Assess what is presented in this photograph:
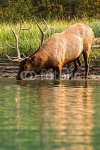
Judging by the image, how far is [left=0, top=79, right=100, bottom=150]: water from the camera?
7.36 m

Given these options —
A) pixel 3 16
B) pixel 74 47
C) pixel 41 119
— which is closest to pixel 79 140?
pixel 41 119

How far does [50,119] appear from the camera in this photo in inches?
364

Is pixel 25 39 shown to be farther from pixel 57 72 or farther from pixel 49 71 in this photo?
pixel 57 72

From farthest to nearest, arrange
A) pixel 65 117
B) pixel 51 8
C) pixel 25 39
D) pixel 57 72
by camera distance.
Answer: pixel 51 8, pixel 25 39, pixel 57 72, pixel 65 117

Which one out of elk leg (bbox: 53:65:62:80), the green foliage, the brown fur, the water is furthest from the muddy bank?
the green foliage

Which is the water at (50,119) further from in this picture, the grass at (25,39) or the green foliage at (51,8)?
the green foliage at (51,8)

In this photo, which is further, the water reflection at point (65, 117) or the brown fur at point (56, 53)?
the brown fur at point (56, 53)

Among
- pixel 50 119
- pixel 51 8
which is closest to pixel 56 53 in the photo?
pixel 50 119

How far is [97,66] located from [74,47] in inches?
82.5

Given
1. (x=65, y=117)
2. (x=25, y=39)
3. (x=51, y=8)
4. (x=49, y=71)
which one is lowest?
(x=49, y=71)

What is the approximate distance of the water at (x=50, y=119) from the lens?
7.36 meters

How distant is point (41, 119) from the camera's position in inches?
364

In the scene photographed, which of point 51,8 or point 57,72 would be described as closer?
point 57,72

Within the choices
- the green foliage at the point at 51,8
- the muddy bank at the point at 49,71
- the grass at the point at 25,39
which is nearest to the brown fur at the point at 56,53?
the muddy bank at the point at 49,71
